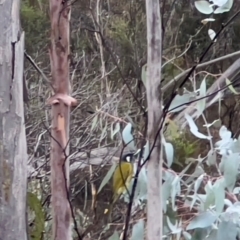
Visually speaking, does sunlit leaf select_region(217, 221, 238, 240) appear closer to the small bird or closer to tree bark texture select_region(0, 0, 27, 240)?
the small bird

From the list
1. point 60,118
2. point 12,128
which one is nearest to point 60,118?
point 60,118

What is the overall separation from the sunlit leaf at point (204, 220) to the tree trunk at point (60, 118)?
0.66 feet

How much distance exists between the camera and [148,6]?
2.21 ft

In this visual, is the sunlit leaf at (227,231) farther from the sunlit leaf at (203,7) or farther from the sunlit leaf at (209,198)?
the sunlit leaf at (203,7)

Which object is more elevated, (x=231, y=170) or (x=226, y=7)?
(x=226, y=7)

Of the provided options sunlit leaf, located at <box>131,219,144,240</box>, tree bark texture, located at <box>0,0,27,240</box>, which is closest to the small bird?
sunlit leaf, located at <box>131,219,144,240</box>

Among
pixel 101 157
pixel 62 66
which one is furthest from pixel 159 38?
pixel 101 157

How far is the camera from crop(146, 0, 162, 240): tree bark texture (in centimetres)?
68

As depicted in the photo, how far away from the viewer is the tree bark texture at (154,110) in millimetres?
678

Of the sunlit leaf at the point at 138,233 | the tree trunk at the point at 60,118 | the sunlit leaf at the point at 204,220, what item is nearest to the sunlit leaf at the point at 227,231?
the sunlit leaf at the point at 204,220

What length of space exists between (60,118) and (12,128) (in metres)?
0.12

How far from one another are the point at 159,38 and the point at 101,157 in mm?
1267

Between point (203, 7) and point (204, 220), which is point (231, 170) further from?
point (203, 7)

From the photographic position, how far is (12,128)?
68 cm
